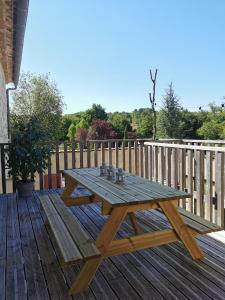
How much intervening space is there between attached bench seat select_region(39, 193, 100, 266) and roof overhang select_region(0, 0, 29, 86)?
2.60 meters

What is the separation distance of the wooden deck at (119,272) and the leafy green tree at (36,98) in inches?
495

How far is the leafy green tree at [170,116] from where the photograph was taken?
49.1ft

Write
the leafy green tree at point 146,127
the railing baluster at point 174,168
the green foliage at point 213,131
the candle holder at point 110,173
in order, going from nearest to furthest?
the candle holder at point 110,173, the railing baluster at point 174,168, the green foliage at point 213,131, the leafy green tree at point 146,127

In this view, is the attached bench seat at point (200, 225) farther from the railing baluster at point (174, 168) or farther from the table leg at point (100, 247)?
the railing baluster at point (174, 168)

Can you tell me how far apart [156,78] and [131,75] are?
1297 centimetres

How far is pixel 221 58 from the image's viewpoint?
17.2 metres

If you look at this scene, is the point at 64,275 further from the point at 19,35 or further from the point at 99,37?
the point at 99,37

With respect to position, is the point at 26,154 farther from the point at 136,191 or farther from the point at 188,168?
the point at 136,191

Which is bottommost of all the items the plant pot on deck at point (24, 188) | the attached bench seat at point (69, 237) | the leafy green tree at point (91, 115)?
the plant pot on deck at point (24, 188)

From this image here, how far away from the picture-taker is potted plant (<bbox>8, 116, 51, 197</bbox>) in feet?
14.2

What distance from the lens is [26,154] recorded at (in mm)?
4328

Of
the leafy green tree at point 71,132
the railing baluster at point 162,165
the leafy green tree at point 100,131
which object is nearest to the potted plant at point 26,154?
the railing baluster at point 162,165

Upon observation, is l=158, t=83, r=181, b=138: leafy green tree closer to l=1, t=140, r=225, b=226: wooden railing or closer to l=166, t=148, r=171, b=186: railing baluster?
l=1, t=140, r=225, b=226: wooden railing

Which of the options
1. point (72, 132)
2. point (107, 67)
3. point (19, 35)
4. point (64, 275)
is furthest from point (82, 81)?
point (64, 275)
